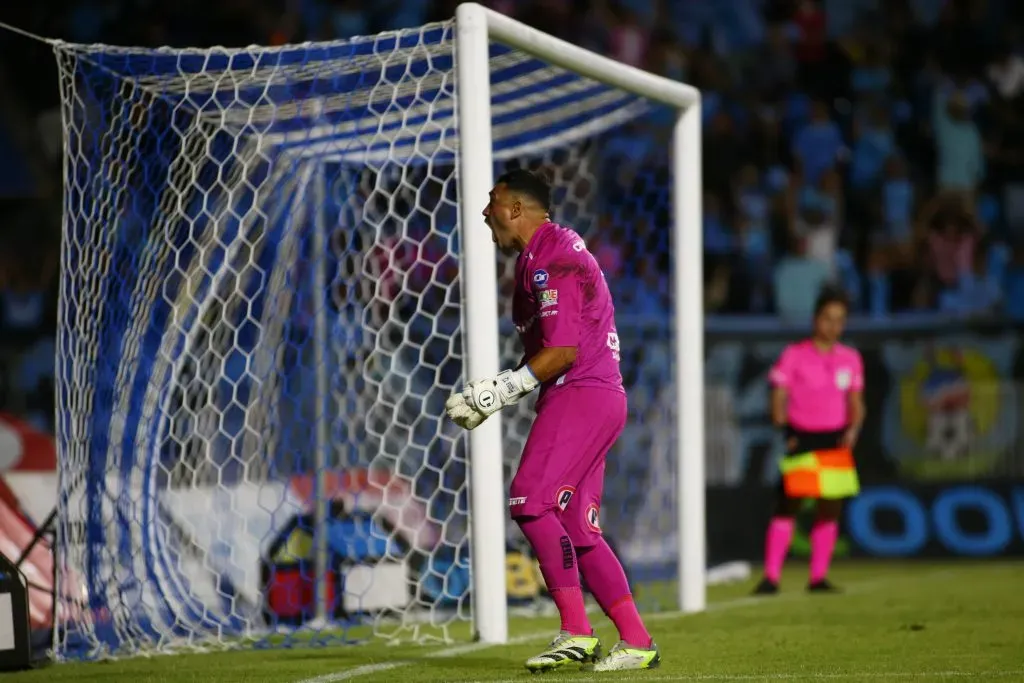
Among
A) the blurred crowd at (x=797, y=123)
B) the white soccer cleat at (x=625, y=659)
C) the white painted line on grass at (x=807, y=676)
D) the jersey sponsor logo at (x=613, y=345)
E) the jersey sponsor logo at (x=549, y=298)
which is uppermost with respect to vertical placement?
the blurred crowd at (x=797, y=123)

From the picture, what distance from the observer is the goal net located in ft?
23.9

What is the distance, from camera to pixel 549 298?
5266 mm

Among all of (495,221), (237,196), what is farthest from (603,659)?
(237,196)

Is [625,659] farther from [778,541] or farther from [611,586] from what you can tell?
[778,541]

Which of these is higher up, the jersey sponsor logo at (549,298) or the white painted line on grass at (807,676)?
the jersey sponsor logo at (549,298)

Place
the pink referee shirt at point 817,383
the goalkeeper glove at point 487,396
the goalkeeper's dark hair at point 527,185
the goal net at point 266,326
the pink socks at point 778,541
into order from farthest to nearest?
the pink referee shirt at point 817,383
the pink socks at point 778,541
the goal net at point 266,326
the goalkeeper's dark hair at point 527,185
the goalkeeper glove at point 487,396

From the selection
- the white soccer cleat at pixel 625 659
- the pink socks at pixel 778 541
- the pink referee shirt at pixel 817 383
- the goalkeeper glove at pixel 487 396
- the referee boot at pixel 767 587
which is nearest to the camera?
the goalkeeper glove at pixel 487 396

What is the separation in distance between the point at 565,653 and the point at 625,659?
22cm

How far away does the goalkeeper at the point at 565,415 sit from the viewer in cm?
528

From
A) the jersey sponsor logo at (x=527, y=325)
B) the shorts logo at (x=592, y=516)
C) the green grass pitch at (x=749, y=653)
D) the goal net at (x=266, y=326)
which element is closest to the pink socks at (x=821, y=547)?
the green grass pitch at (x=749, y=653)

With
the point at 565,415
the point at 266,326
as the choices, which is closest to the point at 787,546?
the point at 266,326

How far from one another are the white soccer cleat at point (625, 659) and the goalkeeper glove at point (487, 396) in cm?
98

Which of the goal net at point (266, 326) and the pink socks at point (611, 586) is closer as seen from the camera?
the pink socks at point (611, 586)

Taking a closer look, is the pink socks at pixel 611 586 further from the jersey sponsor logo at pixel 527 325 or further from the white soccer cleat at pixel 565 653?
the jersey sponsor logo at pixel 527 325
